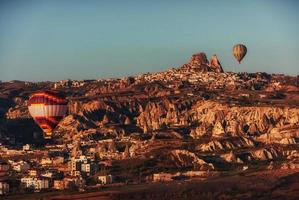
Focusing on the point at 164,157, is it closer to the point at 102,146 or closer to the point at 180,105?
the point at 102,146

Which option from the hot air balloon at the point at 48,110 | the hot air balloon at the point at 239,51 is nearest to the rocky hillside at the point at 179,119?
the hot air balloon at the point at 239,51

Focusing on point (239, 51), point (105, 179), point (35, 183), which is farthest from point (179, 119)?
point (35, 183)

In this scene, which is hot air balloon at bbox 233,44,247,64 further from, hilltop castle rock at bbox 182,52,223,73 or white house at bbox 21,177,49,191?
hilltop castle rock at bbox 182,52,223,73

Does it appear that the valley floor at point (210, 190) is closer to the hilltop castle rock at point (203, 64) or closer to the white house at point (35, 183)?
the white house at point (35, 183)

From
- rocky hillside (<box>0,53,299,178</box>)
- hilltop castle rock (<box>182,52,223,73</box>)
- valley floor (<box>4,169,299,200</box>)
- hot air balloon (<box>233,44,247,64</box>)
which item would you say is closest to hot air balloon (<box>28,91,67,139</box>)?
valley floor (<box>4,169,299,200</box>)

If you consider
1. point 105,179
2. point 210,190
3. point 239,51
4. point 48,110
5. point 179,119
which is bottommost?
point 105,179

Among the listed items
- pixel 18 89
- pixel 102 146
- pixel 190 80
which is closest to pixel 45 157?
pixel 102 146

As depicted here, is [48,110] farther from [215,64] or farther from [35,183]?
[215,64]

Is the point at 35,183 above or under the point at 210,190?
under
